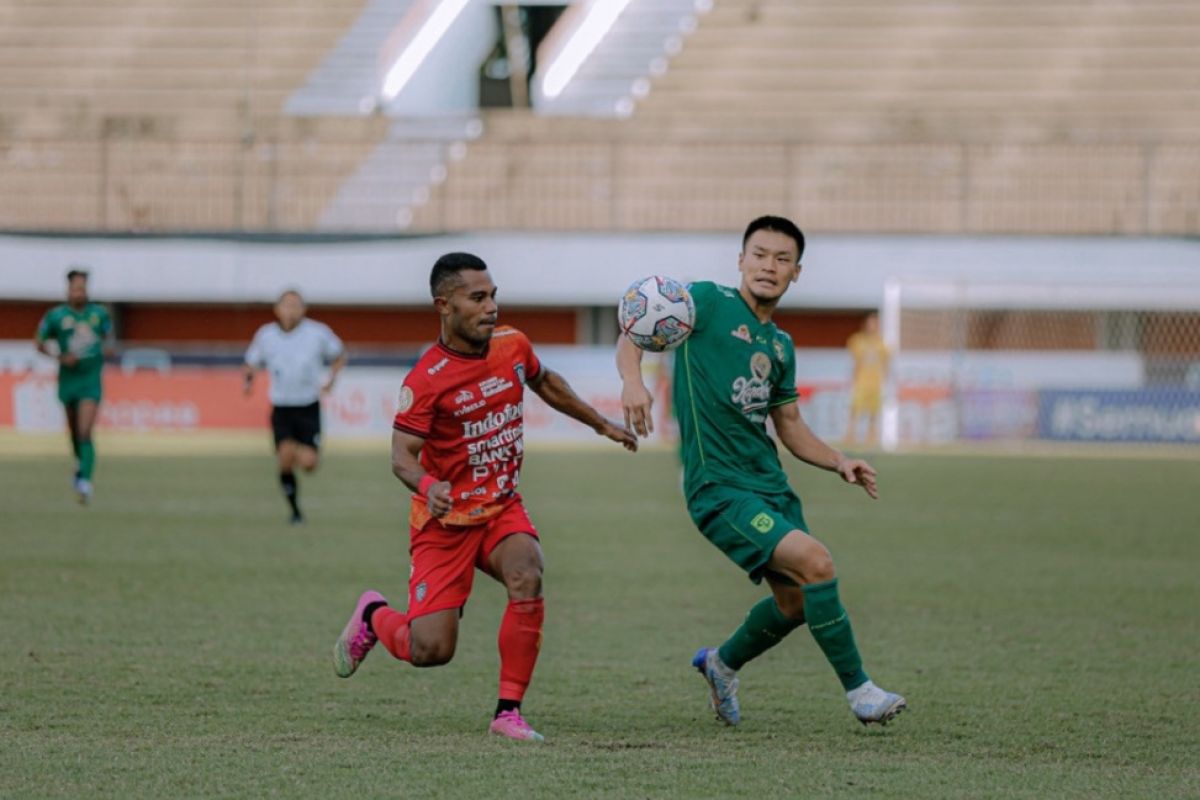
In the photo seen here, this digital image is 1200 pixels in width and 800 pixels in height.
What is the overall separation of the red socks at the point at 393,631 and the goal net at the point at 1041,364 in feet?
81.4

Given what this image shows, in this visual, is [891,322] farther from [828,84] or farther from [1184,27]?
[1184,27]

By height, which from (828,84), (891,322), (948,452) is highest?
(828,84)

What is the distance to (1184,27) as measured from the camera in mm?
40188

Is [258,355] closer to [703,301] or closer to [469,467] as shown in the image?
[469,467]

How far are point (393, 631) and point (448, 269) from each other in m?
1.39

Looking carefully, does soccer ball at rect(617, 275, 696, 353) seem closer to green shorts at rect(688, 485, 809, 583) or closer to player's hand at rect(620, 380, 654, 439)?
player's hand at rect(620, 380, 654, 439)

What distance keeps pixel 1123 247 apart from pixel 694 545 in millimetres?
21188

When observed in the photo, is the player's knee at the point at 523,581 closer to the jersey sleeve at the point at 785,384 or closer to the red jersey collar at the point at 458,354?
the red jersey collar at the point at 458,354

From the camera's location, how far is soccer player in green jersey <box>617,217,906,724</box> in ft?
21.8

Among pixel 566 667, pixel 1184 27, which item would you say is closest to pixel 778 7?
pixel 1184 27

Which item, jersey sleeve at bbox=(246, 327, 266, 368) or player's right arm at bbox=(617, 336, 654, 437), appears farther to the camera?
jersey sleeve at bbox=(246, 327, 266, 368)

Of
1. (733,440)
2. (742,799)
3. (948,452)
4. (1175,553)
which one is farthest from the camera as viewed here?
(948,452)

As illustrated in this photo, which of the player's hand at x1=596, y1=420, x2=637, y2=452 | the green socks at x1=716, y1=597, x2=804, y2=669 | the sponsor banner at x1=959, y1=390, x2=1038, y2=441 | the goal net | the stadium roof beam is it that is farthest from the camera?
the stadium roof beam

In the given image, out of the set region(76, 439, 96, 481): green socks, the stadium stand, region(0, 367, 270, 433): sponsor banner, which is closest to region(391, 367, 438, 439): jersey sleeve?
region(76, 439, 96, 481): green socks
